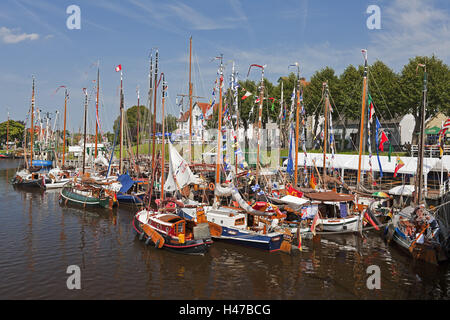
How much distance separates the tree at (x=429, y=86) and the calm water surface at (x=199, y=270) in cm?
4161

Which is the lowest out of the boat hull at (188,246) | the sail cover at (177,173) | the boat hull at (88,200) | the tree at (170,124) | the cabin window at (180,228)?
the boat hull at (188,246)

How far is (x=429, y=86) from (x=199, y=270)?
Result: 56691 millimetres

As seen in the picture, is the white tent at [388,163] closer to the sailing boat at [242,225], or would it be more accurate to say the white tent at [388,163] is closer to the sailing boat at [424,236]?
the sailing boat at [424,236]

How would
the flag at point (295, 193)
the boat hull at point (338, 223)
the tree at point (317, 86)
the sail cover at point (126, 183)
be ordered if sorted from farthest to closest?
the tree at point (317, 86) → the sail cover at point (126, 183) → the flag at point (295, 193) → the boat hull at point (338, 223)

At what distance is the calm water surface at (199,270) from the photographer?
20125 mm

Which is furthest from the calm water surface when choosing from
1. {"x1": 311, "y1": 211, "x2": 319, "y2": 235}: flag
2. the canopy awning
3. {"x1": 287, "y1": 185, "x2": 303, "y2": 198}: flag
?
{"x1": 287, "y1": 185, "x2": 303, "y2": 198}: flag

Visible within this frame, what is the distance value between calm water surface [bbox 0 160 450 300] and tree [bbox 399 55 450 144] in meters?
41.6

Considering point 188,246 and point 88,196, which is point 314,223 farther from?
point 88,196

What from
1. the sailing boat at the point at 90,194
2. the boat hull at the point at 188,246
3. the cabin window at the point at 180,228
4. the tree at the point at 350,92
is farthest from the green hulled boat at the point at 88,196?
the tree at the point at 350,92

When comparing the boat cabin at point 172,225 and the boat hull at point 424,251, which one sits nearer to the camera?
the boat hull at point 424,251
